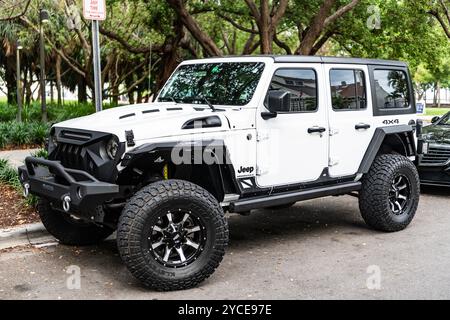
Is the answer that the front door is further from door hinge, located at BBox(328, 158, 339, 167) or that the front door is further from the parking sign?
the parking sign

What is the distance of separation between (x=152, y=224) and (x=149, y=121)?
3.03ft

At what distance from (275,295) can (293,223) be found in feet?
8.71

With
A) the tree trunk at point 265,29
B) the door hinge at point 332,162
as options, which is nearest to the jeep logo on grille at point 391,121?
the door hinge at point 332,162

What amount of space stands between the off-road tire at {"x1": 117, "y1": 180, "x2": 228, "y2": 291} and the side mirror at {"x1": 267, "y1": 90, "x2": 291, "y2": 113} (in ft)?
3.67

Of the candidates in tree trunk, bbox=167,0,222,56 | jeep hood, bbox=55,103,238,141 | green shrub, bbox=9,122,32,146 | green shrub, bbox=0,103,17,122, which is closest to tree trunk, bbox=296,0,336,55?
→ tree trunk, bbox=167,0,222,56

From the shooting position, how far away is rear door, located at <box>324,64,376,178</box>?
6.10 meters

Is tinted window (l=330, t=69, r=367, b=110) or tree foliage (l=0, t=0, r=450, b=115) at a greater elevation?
tree foliage (l=0, t=0, r=450, b=115)

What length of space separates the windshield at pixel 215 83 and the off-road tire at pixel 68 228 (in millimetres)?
1655

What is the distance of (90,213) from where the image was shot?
185 inches

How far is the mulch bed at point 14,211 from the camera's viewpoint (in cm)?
661

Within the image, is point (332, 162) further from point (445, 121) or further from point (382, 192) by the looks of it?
point (445, 121)

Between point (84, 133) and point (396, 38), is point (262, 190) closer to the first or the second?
point (84, 133)

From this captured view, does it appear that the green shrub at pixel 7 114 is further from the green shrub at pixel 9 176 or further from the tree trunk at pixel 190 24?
the green shrub at pixel 9 176

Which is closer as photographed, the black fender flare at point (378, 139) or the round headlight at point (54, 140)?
the round headlight at point (54, 140)
